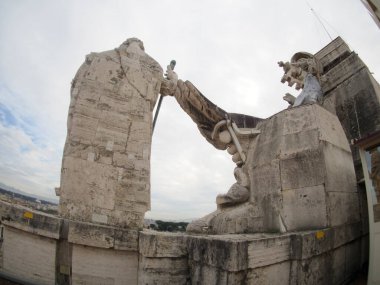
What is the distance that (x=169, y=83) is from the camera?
17.9 ft

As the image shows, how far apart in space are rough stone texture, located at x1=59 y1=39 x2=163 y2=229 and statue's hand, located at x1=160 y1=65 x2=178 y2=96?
524 millimetres

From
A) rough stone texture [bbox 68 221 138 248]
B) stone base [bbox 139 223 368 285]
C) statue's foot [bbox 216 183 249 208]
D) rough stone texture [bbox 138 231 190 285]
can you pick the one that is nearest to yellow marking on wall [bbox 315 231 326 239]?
stone base [bbox 139 223 368 285]

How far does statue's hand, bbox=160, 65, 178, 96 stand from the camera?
5418 mm

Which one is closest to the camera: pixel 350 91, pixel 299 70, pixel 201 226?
pixel 201 226

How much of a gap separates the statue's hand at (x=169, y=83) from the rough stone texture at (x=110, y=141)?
0.52m

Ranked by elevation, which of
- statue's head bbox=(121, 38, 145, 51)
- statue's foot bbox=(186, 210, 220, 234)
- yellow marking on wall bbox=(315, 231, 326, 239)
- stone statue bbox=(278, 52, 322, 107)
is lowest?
statue's foot bbox=(186, 210, 220, 234)

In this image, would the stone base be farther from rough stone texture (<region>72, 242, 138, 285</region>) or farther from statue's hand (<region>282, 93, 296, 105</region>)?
statue's hand (<region>282, 93, 296, 105</region>)

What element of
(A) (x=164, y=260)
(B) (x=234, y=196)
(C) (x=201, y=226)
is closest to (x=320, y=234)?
(B) (x=234, y=196)

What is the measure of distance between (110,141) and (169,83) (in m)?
2.00

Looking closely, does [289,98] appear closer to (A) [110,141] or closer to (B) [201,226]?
(B) [201,226]

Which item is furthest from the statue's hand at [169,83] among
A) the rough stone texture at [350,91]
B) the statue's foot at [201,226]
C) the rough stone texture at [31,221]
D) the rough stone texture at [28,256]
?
the rough stone texture at [350,91]

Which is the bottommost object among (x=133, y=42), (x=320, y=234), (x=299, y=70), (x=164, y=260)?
(x=164, y=260)

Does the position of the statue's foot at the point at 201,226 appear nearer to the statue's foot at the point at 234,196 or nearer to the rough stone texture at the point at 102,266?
the statue's foot at the point at 234,196

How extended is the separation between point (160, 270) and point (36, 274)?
1.65 meters
